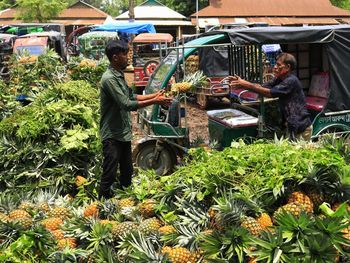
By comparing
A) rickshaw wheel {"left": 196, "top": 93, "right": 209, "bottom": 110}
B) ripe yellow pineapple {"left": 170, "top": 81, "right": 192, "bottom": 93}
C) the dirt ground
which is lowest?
the dirt ground

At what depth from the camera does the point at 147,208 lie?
140 inches

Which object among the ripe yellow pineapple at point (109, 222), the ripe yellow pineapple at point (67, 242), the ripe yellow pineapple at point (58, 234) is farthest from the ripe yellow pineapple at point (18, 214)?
the ripe yellow pineapple at point (109, 222)

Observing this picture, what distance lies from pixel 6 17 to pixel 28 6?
30.8ft

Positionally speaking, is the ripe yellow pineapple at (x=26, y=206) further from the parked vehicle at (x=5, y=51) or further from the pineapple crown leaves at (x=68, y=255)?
the parked vehicle at (x=5, y=51)

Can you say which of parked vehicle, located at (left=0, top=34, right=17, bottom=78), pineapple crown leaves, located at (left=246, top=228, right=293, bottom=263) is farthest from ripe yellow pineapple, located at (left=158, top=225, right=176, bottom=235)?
parked vehicle, located at (left=0, top=34, right=17, bottom=78)

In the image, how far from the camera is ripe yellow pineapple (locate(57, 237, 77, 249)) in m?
3.30

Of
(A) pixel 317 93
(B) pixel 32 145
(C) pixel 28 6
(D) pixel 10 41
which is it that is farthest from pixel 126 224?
(C) pixel 28 6

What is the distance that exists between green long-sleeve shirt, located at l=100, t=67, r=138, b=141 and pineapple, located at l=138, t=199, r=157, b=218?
4.26 feet

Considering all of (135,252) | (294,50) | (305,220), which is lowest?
(135,252)

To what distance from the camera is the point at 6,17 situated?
4244 cm

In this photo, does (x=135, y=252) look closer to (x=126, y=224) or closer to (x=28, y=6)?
(x=126, y=224)

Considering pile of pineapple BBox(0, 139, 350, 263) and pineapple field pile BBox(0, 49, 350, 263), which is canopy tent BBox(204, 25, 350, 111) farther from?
pile of pineapple BBox(0, 139, 350, 263)

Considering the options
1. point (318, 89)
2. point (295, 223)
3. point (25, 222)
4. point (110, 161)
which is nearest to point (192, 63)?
point (318, 89)

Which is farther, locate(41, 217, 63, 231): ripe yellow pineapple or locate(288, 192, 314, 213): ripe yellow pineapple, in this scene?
locate(41, 217, 63, 231): ripe yellow pineapple
